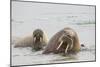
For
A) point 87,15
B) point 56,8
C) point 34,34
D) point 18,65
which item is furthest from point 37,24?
point 87,15

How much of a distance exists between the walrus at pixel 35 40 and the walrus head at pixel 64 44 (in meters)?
0.19

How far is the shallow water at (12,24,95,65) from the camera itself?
2303 mm

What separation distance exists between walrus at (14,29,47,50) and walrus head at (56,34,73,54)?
0.61 ft

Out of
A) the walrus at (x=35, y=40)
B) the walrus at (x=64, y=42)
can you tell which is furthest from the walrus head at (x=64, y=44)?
the walrus at (x=35, y=40)

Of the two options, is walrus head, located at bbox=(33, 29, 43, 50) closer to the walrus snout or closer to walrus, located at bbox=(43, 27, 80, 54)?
walrus, located at bbox=(43, 27, 80, 54)

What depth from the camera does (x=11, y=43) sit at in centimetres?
226

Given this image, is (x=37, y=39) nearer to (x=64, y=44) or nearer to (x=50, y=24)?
(x=50, y=24)

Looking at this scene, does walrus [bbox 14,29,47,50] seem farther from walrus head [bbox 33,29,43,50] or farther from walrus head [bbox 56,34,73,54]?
walrus head [bbox 56,34,73,54]

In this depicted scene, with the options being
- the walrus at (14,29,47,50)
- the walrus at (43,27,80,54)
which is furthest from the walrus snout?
the walrus at (14,29,47,50)

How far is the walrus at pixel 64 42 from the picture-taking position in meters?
2.45

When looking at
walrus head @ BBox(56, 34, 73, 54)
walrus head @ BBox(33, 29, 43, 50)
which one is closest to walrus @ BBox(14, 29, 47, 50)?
walrus head @ BBox(33, 29, 43, 50)

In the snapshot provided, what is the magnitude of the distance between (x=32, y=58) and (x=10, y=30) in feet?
1.30

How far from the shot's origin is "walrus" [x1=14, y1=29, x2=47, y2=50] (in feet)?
7.63

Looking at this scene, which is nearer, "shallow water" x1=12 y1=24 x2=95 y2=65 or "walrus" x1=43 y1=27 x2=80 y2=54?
"shallow water" x1=12 y1=24 x2=95 y2=65
